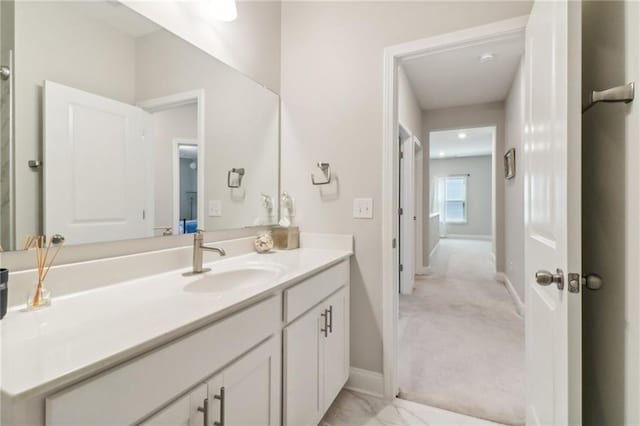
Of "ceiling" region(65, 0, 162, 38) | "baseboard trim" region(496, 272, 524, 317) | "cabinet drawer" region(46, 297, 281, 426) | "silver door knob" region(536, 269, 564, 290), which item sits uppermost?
"ceiling" region(65, 0, 162, 38)

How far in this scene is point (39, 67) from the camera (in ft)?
3.09

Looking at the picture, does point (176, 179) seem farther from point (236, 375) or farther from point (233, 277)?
point (236, 375)

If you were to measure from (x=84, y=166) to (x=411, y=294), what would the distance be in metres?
3.59

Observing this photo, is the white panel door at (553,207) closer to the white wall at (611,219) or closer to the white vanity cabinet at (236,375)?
the white wall at (611,219)

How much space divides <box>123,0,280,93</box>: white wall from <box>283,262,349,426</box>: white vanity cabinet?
1297 millimetres

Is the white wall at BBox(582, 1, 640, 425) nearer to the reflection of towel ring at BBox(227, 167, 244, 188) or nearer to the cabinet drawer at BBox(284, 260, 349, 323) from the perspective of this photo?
the cabinet drawer at BBox(284, 260, 349, 323)

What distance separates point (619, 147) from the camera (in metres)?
0.87

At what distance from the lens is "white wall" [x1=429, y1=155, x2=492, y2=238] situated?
948 cm

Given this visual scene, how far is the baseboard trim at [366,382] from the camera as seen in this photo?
5.90 feet

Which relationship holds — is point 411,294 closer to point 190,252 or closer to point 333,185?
point 333,185

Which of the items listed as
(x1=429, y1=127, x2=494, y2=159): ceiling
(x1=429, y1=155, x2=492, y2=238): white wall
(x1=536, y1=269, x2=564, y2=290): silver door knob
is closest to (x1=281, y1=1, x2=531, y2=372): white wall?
(x1=536, y1=269, x2=564, y2=290): silver door knob

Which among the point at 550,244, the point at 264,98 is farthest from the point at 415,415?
the point at 264,98

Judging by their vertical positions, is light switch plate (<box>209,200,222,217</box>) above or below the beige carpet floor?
above

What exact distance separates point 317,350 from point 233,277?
1.71ft
